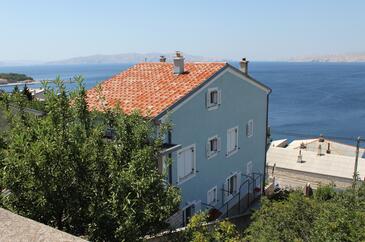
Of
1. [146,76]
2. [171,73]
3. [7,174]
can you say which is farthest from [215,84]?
[7,174]

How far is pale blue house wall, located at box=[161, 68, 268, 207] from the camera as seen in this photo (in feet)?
55.1

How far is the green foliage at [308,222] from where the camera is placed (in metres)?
Result: 8.23

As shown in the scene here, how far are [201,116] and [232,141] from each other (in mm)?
3887

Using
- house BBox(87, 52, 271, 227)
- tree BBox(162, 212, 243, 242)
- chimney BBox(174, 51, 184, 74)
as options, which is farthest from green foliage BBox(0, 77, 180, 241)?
chimney BBox(174, 51, 184, 74)

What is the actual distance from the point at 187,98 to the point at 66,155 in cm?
1003

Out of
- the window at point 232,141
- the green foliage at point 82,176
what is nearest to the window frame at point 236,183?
the window at point 232,141

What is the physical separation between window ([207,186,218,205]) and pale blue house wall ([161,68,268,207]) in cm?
27

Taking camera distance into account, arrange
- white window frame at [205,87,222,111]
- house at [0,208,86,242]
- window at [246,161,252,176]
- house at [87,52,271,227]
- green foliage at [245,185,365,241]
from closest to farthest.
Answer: house at [0,208,86,242] → green foliage at [245,185,365,241] → house at [87,52,271,227] → white window frame at [205,87,222,111] → window at [246,161,252,176]

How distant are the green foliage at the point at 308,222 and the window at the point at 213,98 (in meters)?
6.80

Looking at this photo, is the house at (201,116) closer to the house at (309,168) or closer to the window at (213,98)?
the window at (213,98)

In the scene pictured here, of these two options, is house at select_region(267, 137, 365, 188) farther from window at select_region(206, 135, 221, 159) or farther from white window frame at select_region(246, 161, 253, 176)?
window at select_region(206, 135, 221, 159)

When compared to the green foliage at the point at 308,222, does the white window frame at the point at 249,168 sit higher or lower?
lower

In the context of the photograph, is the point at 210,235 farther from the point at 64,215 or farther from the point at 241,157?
the point at 241,157

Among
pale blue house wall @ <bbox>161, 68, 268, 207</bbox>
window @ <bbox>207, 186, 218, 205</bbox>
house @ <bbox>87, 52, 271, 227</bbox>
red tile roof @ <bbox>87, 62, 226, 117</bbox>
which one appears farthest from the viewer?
window @ <bbox>207, 186, 218, 205</bbox>
